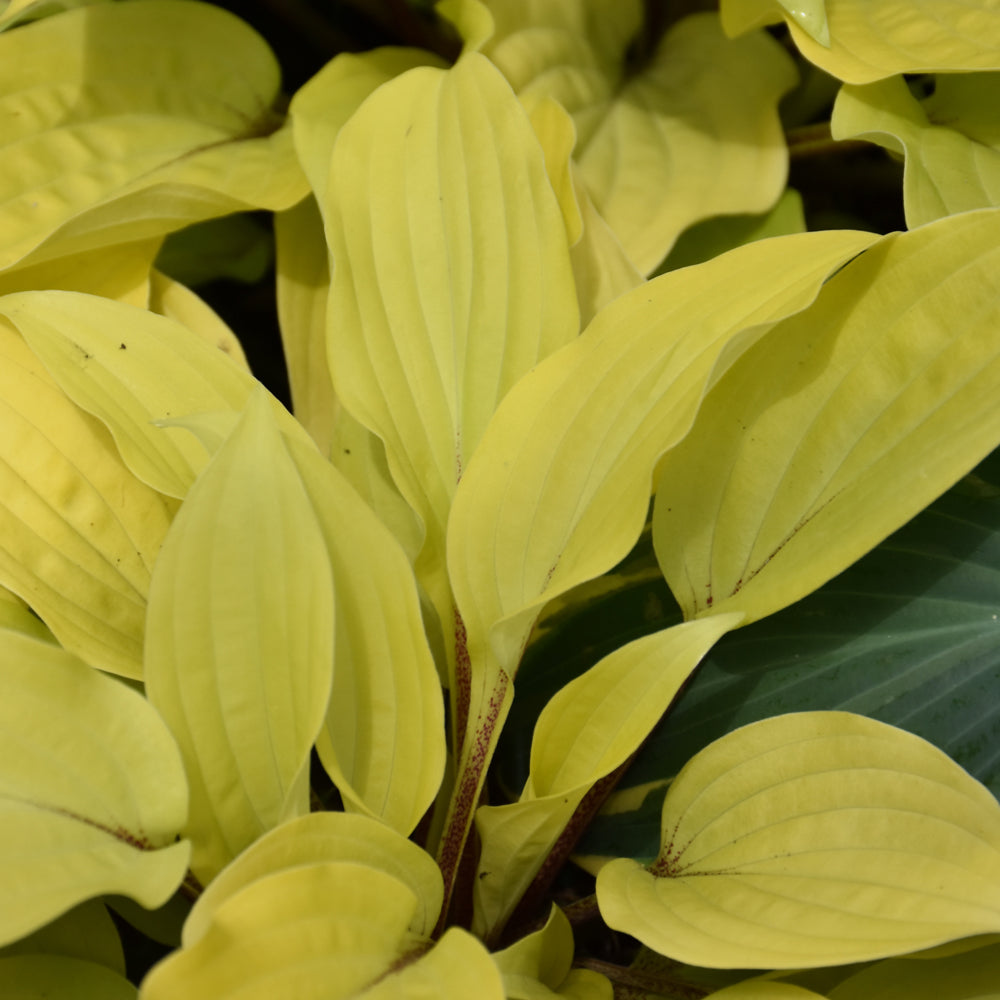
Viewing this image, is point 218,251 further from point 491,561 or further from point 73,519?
point 491,561

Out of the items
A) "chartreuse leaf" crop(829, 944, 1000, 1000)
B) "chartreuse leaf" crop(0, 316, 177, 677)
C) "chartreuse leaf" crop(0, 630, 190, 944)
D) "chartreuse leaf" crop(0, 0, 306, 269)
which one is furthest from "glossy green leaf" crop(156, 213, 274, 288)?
"chartreuse leaf" crop(829, 944, 1000, 1000)

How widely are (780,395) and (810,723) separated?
166 mm

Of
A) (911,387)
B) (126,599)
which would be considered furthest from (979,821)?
(126,599)

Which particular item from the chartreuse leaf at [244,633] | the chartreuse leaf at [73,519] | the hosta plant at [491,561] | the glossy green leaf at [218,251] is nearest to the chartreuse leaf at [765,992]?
the hosta plant at [491,561]

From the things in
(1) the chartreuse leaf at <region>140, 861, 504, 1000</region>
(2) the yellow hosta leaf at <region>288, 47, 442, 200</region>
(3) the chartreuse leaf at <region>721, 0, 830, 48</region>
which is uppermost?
(2) the yellow hosta leaf at <region>288, 47, 442, 200</region>

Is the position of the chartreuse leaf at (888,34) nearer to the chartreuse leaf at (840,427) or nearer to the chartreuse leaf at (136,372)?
the chartreuse leaf at (840,427)

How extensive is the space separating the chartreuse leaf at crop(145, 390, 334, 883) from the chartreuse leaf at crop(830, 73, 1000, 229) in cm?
40

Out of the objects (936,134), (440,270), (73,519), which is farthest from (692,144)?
(73,519)

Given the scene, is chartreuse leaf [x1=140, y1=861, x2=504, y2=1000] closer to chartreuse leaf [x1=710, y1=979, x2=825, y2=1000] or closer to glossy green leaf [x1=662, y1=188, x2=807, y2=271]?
chartreuse leaf [x1=710, y1=979, x2=825, y2=1000]

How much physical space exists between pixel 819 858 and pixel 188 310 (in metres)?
0.51

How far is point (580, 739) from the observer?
478 mm

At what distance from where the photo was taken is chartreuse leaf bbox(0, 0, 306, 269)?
0.61m

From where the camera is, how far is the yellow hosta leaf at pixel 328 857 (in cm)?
35

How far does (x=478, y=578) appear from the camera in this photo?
1.60ft
